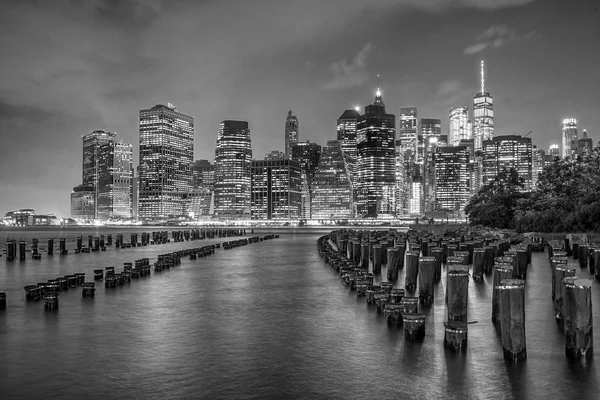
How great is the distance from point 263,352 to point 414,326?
4.18 metres

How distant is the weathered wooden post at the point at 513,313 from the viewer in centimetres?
1112

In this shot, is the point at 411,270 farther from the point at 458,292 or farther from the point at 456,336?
the point at 456,336

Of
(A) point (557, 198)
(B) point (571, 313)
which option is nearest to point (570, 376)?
(B) point (571, 313)

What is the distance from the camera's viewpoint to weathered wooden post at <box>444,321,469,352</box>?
1286 cm

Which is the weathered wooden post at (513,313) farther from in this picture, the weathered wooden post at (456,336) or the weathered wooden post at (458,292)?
the weathered wooden post at (458,292)

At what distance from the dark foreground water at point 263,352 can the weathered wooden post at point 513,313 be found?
0.55m

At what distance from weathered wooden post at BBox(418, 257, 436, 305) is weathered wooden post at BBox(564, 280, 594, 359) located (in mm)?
5846

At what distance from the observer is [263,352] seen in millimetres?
13633

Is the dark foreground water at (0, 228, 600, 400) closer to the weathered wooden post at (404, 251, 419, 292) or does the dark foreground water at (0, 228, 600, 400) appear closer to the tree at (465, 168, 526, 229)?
the weathered wooden post at (404, 251, 419, 292)

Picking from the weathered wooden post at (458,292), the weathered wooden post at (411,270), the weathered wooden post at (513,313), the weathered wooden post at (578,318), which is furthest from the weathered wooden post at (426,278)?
the weathered wooden post at (578,318)

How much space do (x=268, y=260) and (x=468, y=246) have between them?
16.7 metres

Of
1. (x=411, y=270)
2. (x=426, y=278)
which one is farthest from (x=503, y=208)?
(x=426, y=278)

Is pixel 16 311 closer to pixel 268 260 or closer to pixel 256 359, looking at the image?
pixel 256 359

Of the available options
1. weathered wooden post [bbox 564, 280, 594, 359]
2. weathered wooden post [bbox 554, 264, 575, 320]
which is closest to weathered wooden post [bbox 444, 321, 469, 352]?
weathered wooden post [bbox 564, 280, 594, 359]
